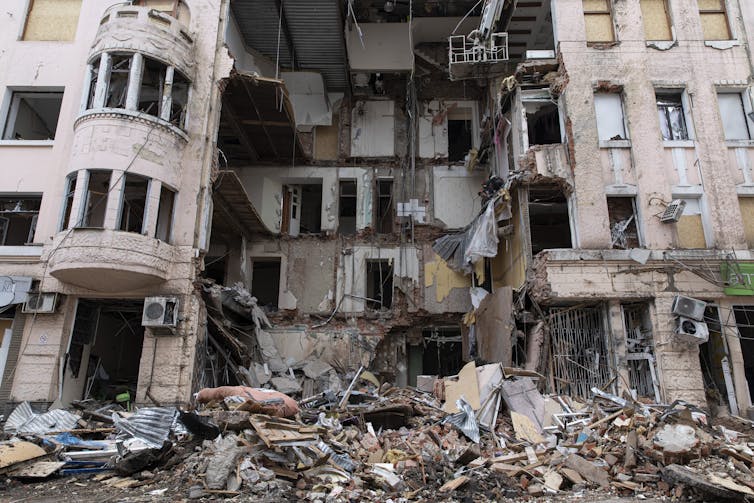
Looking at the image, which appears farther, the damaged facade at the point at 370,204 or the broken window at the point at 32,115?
the broken window at the point at 32,115

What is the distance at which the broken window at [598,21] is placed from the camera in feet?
49.4

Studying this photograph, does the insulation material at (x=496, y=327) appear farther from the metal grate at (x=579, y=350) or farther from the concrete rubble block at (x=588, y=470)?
the concrete rubble block at (x=588, y=470)

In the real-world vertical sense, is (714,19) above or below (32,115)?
above

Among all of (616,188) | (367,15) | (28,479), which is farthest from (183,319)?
(367,15)

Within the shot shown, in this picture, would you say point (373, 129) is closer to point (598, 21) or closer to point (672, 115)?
point (598, 21)

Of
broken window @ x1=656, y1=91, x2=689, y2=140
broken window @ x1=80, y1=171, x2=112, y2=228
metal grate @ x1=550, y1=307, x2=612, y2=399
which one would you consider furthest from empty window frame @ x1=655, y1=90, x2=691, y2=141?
broken window @ x1=80, y1=171, x2=112, y2=228

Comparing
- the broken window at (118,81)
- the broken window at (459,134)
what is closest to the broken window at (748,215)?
the broken window at (459,134)

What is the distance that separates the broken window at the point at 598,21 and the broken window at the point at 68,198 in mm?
14825

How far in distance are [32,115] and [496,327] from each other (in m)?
15.2

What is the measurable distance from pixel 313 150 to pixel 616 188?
1096 cm

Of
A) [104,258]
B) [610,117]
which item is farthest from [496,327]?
[104,258]

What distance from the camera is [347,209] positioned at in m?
21.8

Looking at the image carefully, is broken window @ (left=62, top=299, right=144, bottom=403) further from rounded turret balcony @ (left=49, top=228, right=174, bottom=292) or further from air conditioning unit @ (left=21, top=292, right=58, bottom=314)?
rounded turret balcony @ (left=49, top=228, right=174, bottom=292)

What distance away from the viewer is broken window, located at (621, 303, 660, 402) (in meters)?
12.5
